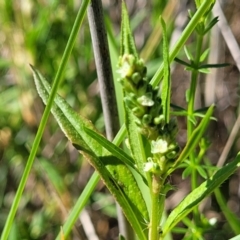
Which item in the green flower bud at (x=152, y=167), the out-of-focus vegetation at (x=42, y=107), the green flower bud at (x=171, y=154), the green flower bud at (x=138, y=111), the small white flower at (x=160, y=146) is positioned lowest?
the out-of-focus vegetation at (x=42, y=107)

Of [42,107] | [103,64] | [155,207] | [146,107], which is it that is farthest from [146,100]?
[42,107]

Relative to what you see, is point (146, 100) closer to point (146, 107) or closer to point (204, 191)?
point (146, 107)

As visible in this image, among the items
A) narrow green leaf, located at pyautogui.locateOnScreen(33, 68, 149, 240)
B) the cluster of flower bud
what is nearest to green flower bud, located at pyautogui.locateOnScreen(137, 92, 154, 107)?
the cluster of flower bud

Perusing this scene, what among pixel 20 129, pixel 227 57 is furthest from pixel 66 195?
pixel 227 57

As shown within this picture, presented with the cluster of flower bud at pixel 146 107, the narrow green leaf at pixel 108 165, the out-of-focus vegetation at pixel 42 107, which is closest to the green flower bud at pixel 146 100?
the cluster of flower bud at pixel 146 107

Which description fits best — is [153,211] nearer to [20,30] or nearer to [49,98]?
[49,98]

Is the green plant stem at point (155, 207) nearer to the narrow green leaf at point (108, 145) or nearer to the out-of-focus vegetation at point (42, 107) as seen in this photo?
the narrow green leaf at point (108, 145)
